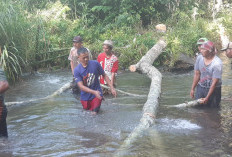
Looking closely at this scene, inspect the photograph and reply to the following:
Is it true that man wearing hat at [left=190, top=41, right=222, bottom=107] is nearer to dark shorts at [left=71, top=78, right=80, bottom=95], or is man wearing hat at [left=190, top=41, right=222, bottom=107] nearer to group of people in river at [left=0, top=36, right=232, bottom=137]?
group of people in river at [left=0, top=36, right=232, bottom=137]

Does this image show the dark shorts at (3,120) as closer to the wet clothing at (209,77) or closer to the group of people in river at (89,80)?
the group of people in river at (89,80)

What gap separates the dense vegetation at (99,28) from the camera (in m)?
9.54

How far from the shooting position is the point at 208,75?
18.3ft

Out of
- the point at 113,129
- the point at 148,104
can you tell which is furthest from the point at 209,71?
the point at 113,129

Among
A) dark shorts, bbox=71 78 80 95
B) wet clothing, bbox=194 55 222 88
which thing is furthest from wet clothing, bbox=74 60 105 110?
dark shorts, bbox=71 78 80 95

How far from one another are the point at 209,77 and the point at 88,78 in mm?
2224

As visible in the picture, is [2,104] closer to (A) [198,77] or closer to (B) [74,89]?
(A) [198,77]

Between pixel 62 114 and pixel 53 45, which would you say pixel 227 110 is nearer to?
pixel 62 114

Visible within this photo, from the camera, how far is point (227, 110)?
6016mm

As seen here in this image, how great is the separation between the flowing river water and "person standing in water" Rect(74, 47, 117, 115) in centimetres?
30

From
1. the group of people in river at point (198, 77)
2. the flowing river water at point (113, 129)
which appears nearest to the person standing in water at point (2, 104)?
the flowing river water at point (113, 129)

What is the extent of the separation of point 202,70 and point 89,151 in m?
2.69

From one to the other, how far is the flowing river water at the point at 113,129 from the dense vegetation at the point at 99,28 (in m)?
2.49

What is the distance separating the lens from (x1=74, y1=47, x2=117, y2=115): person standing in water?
539 cm
